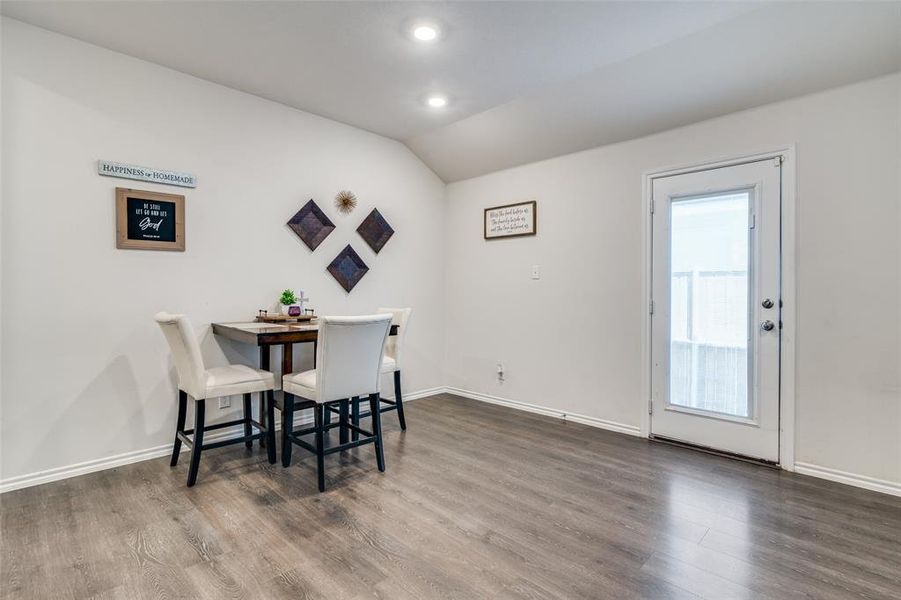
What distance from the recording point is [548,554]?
1854 millimetres

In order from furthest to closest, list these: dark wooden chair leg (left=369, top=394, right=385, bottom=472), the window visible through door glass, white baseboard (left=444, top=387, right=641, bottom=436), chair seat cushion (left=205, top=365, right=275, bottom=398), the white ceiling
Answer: white baseboard (left=444, top=387, right=641, bottom=436) < the window visible through door glass < dark wooden chair leg (left=369, top=394, right=385, bottom=472) < chair seat cushion (left=205, top=365, right=275, bottom=398) < the white ceiling

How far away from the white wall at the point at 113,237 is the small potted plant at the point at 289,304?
0.11m

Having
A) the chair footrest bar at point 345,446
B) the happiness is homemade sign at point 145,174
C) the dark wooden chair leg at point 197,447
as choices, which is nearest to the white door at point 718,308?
the chair footrest bar at point 345,446

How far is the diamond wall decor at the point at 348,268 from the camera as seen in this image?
12.6 ft

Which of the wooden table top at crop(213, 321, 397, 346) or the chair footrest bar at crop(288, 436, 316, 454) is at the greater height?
the wooden table top at crop(213, 321, 397, 346)

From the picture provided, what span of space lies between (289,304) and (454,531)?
→ 2.10 m

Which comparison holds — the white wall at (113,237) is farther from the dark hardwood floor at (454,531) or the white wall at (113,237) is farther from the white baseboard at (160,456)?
the dark hardwood floor at (454,531)

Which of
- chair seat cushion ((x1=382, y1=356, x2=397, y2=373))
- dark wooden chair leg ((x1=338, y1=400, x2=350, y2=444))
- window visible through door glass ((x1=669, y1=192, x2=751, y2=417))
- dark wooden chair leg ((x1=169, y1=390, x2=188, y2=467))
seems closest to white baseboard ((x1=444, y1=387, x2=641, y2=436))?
window visible through door glass ((x1=669, y1=192, x2=751, y2=417))

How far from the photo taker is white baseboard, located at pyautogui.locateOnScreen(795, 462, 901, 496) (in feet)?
7.94

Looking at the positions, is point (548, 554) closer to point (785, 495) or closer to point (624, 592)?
point (624, 592)

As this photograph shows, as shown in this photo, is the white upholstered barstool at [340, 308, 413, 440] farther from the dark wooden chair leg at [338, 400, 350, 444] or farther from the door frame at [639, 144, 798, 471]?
the door frame at [639, 144, 798, 471]

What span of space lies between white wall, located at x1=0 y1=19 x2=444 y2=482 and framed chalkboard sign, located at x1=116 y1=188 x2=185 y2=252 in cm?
5

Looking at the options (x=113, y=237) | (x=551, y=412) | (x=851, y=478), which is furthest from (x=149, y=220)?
(x=851, y=478)

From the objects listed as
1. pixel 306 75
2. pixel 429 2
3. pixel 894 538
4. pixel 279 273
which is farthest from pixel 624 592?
pixel 306 75
